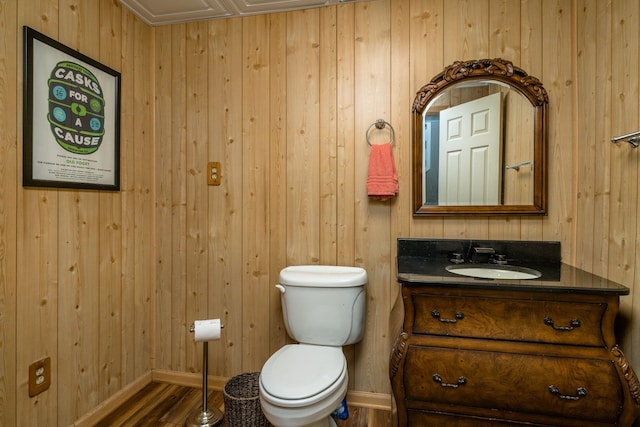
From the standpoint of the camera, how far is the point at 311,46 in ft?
6.03

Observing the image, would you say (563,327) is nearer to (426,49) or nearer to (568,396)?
(568,396)

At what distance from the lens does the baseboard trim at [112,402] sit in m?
1.61

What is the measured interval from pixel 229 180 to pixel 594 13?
204 cm

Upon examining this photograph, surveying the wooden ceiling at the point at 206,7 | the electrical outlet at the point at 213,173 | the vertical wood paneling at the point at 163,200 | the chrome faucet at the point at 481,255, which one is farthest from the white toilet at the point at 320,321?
the wooden ceiling at the point at 206,7

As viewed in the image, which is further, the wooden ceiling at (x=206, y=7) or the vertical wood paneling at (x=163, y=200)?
the vertical wood paneling at (x=163, y=200)

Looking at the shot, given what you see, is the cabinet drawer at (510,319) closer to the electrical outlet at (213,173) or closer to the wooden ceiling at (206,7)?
the electrical outlet at (213,173)

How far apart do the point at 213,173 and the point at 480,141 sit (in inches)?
60.9

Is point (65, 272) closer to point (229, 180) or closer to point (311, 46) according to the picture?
point (229, 180)

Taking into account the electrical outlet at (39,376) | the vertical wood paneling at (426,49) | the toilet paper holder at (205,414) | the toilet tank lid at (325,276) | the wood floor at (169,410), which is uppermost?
the vertical wood paneling at (426,49)

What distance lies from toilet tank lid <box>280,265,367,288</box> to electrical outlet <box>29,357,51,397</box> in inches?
43.6

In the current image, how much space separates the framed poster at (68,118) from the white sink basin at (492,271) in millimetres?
1859

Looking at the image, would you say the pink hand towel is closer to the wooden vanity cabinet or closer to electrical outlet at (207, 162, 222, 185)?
the wooden vanity cabinet

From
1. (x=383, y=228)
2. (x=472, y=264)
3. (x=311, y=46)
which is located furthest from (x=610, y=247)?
(x=311, y=46)

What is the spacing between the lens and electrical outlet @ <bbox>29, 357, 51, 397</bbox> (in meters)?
1.35
